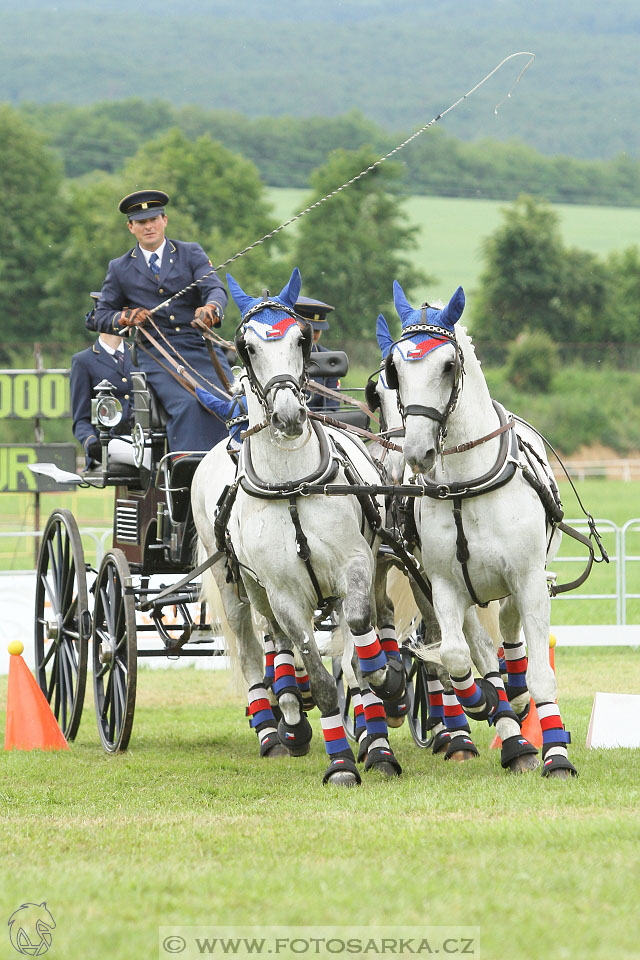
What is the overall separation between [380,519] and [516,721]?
112 centimetres

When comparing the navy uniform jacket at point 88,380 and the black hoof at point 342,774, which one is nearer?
the black hoof at point 342,774

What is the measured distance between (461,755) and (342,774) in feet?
3.10

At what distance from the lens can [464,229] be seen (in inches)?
3073

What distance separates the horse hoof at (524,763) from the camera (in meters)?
5.80

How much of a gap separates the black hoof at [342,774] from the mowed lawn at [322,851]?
112mm

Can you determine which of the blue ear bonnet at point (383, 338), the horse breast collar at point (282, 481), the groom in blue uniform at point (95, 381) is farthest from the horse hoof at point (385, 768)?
the groom in blue uniform at point (95, 381)

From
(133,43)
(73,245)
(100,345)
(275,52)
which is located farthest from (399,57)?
(100,345)

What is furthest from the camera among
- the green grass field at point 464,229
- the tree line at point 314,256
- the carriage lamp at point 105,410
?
the green grass field at point 464,229

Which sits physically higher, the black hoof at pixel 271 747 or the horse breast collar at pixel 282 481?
the horse breast collar at pixel 282 481

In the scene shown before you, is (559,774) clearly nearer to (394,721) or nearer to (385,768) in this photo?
(385,768)

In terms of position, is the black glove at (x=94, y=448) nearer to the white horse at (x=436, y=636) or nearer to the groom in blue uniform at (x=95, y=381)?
the groom in blue uniform at (x=95, y=381)

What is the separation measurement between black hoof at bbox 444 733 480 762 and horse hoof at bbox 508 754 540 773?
0.52 metres

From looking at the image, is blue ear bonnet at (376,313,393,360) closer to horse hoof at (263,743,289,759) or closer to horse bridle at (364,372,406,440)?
horse bridle at (364,372,406,440)

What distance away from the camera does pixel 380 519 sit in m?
5.95
